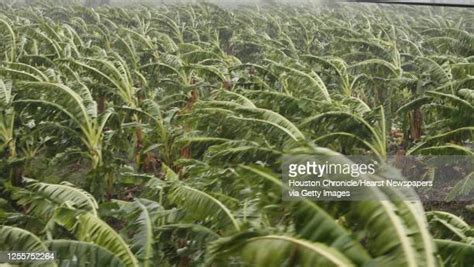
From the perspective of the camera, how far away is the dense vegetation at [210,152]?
2615 mm

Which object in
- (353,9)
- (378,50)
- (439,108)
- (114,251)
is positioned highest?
(353,9)

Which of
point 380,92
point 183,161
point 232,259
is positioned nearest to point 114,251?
point 232,259

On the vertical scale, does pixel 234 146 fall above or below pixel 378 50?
below

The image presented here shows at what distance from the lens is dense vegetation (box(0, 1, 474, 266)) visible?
2.62m

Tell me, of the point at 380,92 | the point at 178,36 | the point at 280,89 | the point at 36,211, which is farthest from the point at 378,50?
the point at 36,211

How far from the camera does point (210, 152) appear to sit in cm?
454

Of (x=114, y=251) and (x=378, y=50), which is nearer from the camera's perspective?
(x=114, y=251)

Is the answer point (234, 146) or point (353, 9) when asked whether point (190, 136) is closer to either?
Answer: point (234, 146)

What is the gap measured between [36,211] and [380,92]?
5.67 meters

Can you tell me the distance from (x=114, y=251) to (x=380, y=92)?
228 inches

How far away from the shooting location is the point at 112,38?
12.3 meters

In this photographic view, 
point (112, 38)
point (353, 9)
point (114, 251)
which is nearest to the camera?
point (114, 251)

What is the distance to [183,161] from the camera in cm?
457

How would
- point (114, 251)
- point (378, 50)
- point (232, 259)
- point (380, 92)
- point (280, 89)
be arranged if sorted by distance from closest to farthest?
1. point (232, 259)
2. point (114, 251)
3. point (280, 89)
4. point (380, 92)
5. point (378, 50)
